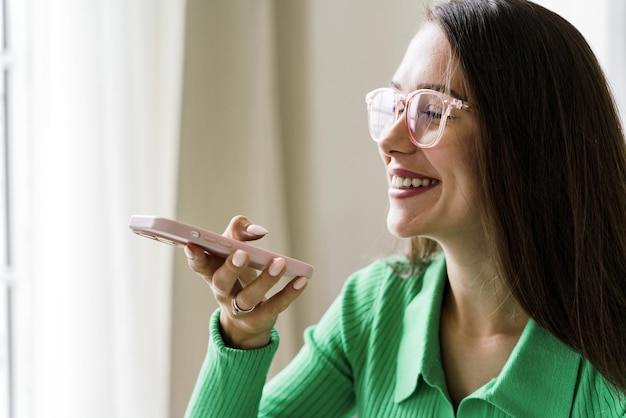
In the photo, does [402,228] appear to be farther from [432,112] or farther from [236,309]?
[236,309]

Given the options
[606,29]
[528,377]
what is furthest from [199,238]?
[606,29]

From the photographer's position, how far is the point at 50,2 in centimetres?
159

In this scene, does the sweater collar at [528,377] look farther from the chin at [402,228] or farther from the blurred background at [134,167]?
the blurred background at [134,167]

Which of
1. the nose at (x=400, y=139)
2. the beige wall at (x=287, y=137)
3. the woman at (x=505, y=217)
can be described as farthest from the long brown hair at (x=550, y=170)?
the beige wall at (x=287, y=137)

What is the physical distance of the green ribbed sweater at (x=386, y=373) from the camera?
1.26 metres

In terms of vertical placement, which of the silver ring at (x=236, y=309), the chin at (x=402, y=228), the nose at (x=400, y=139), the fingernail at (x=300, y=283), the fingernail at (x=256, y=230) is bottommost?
Result: the silver ring at (x=236, y=309)

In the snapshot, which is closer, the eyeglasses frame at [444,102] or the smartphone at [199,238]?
the smartphone at [199,238]

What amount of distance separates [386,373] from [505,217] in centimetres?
40

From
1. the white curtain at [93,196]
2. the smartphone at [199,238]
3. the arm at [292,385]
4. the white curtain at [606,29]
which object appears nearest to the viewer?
the smartphone at [199,238]

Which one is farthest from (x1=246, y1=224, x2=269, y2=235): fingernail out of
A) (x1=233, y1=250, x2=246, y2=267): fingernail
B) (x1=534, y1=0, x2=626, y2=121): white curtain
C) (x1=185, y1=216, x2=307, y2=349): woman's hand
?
(x1=534, y1=0, x2=626, y2=121): white curtain

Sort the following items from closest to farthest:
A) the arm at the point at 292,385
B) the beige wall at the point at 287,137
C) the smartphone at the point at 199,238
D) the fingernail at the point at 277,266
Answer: the smartphone at the point at 199,238 → the fingernail at the point at 277,266 → the arm at the point at 292,385 → the beige wall at the point at 287,137

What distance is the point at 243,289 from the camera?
3.99ft

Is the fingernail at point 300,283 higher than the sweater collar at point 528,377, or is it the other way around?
the fingernail at point 300,283

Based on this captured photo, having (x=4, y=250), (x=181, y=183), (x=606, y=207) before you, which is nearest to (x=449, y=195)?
(x=606, y=207)
